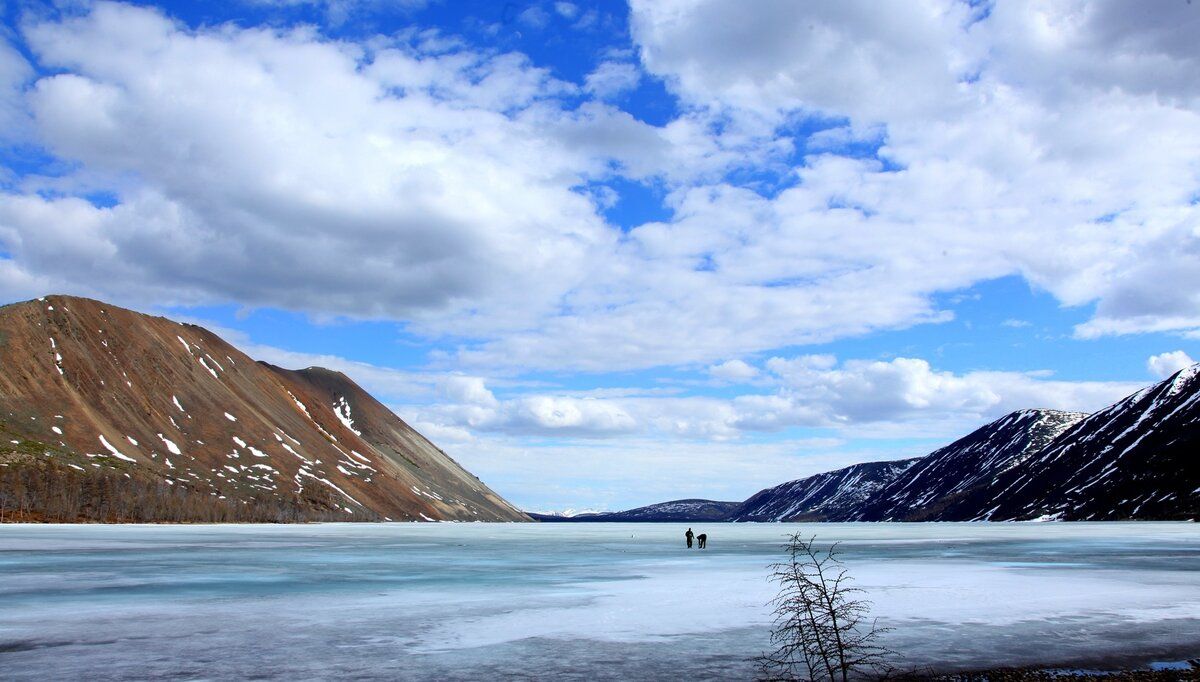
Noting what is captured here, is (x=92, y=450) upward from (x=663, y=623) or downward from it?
upward

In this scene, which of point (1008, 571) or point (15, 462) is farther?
point (15, 462)

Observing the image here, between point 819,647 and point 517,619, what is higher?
point 819,647

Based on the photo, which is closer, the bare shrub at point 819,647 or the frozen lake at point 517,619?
the bare shrub at point 819,647

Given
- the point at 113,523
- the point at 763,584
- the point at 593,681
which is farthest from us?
the point at 113,523

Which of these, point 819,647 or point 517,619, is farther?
point 517,619

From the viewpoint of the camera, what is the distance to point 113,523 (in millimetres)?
165750

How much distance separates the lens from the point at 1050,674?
1741cm

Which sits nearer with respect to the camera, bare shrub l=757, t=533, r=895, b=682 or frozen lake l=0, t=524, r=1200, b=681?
bare shrub l=757, t=533, r=895, b=682

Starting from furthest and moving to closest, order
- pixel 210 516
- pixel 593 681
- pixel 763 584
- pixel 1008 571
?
1. pixel 210 516
2. pixel 1008 571
3. pixel 763 584
4. pixel 593 681

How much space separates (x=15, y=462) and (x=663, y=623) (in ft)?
629

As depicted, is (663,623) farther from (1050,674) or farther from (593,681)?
(1050,674)

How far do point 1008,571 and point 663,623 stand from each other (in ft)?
98.3

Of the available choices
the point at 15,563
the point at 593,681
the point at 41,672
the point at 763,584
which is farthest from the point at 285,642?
the point at 15,563

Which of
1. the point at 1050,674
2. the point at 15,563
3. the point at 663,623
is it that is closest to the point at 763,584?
the point at 663,623
